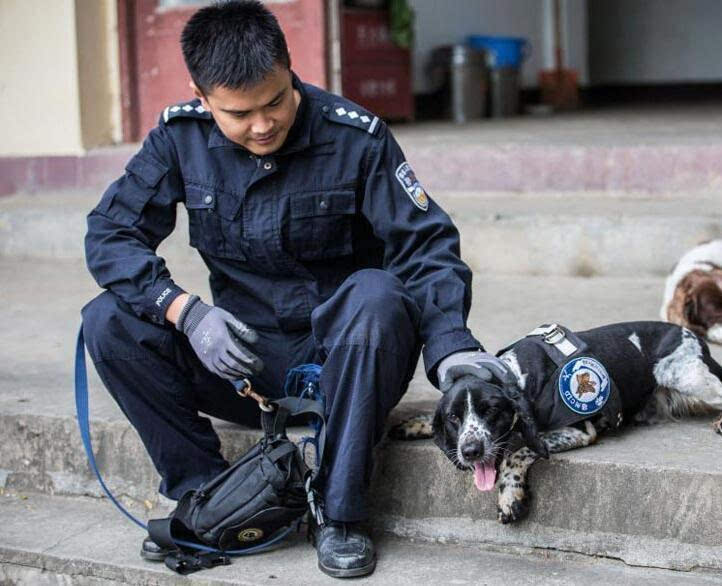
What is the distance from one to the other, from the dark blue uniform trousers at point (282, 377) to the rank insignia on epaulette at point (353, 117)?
0.42 m

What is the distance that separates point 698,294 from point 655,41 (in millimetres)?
9425

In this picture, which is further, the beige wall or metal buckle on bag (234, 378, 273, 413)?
the beige wall

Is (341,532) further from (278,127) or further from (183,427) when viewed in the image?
(278,127)

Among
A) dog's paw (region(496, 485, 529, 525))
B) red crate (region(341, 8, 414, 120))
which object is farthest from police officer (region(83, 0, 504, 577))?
red crate (region(341, 8, 414, 120))

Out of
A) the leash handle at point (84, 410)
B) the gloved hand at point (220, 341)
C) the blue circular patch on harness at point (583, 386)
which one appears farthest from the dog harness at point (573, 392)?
the leash handle at point (84, 410)

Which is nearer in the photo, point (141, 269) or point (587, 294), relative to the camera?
point (141, 269)

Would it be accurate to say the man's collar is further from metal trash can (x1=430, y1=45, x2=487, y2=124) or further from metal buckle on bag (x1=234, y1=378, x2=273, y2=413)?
metal trash can (x1=430, y1=45, x2=487, y2=124)

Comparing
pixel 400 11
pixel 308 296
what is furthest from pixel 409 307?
pixel 400 11

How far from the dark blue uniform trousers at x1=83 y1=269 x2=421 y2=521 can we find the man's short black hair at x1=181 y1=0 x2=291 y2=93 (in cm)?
56

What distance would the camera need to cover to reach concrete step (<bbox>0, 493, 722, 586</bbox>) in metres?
2.94

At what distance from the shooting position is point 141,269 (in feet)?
10.0

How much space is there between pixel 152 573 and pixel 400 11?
6403 millimetres

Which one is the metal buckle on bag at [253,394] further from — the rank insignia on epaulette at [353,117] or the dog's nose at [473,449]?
the rank insignia on epaulette at [353,117]

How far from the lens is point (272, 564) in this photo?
305cm
